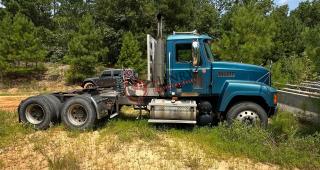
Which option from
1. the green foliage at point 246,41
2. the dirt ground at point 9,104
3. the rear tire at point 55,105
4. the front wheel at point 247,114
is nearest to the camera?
the front wheel at point 247,114

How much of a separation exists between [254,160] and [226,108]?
2705 millimetres

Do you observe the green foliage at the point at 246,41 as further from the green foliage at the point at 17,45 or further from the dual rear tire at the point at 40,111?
the green foliage at the point at 17,45

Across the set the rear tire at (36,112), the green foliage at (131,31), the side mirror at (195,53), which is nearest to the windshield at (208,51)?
the side mirror at (195,53)

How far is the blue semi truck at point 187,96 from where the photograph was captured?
10523mm

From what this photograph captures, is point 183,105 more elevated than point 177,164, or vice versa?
point 183,105

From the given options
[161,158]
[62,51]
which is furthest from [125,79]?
[62,51]

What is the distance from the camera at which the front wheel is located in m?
10.4

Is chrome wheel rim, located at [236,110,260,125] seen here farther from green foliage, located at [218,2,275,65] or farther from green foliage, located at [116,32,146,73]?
green foliage, located at [116,32,146,73]

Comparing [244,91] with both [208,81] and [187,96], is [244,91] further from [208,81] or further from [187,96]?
[187,96]

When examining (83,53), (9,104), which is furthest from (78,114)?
(83,53)

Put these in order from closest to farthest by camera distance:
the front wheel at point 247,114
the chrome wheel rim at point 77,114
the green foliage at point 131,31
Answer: the front wheel at point 247,114
the chrome wheel rim at point 77,114
the green foliage at point 131,31

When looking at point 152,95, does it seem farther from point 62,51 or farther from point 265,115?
point 62,51

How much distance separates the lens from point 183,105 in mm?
10531

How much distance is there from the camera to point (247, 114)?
10.5 m
